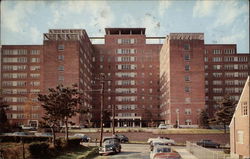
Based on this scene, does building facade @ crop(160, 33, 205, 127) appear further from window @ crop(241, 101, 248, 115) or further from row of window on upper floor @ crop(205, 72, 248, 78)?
window @ crop(241, 101, 248, 115)

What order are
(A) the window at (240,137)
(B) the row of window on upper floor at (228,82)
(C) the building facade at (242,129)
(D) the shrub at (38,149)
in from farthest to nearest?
(B) the row of window on upper floor at (228,82), (A) the window at (240,137), (C) the building facade at (242,129), (D) the shrub at (38,149)

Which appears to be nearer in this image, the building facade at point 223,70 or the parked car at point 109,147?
the parked car at point 109,147

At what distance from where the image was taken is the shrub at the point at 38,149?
2673cm

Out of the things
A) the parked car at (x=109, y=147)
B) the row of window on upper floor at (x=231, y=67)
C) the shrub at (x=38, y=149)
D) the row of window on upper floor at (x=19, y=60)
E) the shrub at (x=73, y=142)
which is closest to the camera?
the shrub at (x=38, y=149)

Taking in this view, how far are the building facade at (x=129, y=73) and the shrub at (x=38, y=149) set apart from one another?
48.7 metres

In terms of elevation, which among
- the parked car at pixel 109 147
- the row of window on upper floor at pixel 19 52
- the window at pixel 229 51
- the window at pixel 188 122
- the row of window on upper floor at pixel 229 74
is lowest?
the window at pixel 188 122

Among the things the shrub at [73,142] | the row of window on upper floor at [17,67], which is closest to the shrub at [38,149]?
the shrub at [73,142]

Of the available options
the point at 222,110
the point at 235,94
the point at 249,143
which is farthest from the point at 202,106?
the point at 249,143

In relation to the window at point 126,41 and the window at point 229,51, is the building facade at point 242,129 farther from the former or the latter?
the window at point 126,41

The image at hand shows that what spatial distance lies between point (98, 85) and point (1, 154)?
339ft

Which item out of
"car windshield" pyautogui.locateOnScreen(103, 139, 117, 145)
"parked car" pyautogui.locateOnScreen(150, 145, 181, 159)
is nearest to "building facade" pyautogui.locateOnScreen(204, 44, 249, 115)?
"car windshield" pyautogui.locateOnScreen(103, 139, 117, 145)

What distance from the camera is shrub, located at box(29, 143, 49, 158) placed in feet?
87.7

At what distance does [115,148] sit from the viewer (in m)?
37.6

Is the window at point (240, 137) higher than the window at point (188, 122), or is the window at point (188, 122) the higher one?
the window at point (240, 137)
